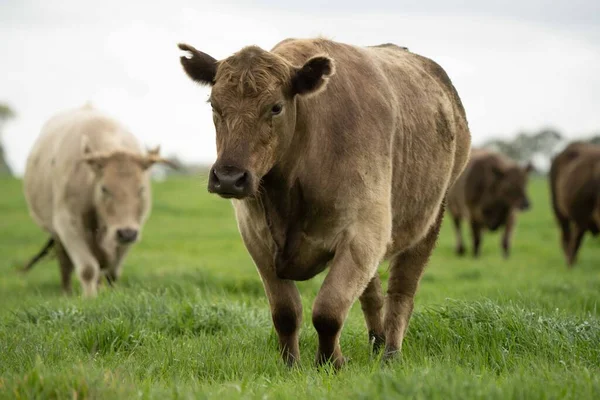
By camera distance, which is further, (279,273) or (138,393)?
(279,273)

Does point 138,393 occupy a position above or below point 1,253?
above

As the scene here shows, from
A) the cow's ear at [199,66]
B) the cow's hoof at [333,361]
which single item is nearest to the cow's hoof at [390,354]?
the cow's hoof at [333,361]

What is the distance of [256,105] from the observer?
505 centimetres

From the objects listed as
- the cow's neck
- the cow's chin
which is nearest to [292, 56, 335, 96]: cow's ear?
the cow's neck

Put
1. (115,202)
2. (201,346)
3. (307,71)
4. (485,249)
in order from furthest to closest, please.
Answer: (485,249)
(115,202)
(201,346)
(307,71)

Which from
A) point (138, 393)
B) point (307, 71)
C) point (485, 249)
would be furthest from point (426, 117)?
point (485, 249)

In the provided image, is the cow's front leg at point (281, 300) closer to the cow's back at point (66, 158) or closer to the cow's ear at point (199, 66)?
the cow's ear at point (199, 66)

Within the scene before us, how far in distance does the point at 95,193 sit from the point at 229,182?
6545 mm

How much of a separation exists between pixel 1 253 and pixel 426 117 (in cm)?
1525

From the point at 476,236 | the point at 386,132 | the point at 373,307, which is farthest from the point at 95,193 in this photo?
the point at 476,236

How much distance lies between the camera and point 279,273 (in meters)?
5.59

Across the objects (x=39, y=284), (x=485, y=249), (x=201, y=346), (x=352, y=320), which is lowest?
(x=485, y=249)

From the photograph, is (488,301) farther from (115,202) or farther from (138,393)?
(115,202)

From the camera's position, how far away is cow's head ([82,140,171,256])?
1067 centimetres
